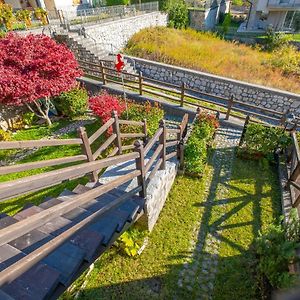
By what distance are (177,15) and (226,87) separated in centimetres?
1401

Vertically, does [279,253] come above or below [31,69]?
below

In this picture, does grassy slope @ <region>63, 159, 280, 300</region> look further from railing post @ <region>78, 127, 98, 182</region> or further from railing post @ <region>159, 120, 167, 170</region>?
railing post @ <region>78, 127, 98, 182</region>

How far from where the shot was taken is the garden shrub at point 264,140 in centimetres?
656

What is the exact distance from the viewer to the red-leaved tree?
7.25 metres

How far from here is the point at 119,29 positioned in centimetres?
1703

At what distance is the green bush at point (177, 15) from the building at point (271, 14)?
7642mm

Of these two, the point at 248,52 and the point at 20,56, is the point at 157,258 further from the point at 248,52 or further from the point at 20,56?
the point at 248,52

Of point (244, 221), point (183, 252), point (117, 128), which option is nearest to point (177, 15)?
point (117, 128)

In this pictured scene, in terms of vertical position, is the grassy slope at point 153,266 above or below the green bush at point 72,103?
below

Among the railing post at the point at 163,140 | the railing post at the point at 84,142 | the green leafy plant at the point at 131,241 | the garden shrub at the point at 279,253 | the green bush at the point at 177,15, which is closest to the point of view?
the garden shrub at the point at 279,253

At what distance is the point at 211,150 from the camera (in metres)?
7.31

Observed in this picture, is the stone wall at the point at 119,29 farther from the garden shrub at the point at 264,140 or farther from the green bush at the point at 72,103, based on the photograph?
the garden shrub at the point at 264,140

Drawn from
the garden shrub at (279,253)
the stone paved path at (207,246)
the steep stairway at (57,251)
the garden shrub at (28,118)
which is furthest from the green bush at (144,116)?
the garden shrub at (279,253)

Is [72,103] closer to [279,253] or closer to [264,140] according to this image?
[264,140]
